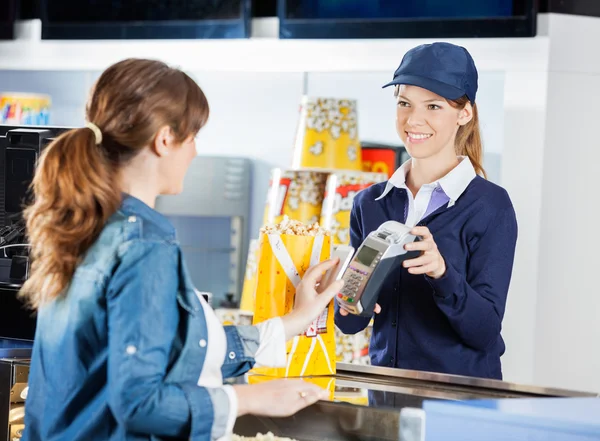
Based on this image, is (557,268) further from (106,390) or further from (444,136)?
(106,390)

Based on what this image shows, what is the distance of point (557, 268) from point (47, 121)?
3.02m

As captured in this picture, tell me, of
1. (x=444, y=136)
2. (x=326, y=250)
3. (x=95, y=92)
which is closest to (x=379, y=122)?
(x=444, y=136)

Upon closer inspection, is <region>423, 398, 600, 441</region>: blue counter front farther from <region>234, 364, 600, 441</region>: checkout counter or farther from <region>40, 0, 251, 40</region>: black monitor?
<region>40, 0, 251, 40</region>: black monitor

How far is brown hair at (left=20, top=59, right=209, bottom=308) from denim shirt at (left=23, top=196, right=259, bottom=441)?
0.03m

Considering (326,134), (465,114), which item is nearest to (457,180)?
(465,114)

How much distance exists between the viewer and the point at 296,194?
4316 millimetres

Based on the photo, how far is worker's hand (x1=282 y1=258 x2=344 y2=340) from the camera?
1842 millimetres

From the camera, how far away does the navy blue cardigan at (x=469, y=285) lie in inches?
87.0

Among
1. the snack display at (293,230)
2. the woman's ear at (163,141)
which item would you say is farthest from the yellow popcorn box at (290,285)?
the woman's ear at (163,141)

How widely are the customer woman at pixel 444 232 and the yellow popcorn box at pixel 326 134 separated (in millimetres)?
1948

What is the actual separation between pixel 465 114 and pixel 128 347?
4.06 ft

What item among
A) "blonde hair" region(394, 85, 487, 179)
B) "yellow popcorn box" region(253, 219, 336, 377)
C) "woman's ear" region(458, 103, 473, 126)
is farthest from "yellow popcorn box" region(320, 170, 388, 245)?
"yellow popcorn box" region(253, 219, 336, 377)

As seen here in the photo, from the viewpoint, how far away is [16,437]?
7.35ft

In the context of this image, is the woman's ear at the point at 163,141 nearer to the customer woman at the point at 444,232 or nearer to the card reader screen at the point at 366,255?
the card reader screen at the point at 366,255
